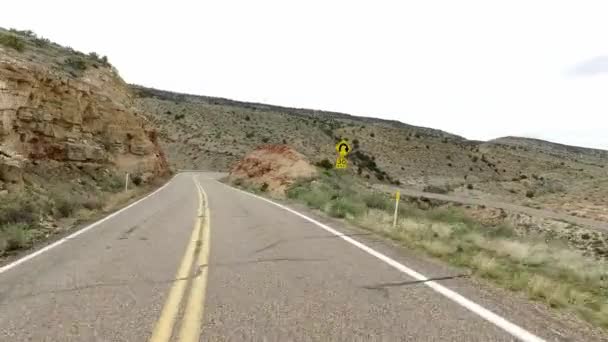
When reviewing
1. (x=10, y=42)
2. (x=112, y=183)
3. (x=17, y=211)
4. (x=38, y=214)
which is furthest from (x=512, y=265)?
(x=10, y=42)

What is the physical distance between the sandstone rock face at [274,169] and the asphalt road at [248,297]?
20279 millimetres

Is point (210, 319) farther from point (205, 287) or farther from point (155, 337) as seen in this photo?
point (205, 287)

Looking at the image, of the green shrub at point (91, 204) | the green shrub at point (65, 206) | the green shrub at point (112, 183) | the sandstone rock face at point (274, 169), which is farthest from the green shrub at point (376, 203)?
the green shrub at point (112, 183)

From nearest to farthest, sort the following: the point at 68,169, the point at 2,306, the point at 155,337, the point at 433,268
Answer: the point at 155,337
the point at 2,306
the point at 433,268
the point at 68,169

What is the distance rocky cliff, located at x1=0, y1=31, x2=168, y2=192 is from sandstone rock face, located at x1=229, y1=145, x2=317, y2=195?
7782 millimetres

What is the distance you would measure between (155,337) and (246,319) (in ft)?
2.94

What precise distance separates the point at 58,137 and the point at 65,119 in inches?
63.0

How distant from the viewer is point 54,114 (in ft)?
77.7

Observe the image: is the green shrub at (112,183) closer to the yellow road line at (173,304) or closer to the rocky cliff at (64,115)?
the rocky cliff at (64,115)

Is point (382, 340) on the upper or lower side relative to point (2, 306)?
upper

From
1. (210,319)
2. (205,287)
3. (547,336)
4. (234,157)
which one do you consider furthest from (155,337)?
(234,157)

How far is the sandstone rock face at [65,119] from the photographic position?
20.0 metres

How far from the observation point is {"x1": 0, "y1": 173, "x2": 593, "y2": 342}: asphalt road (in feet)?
14.6

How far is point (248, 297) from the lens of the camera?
5.56m
